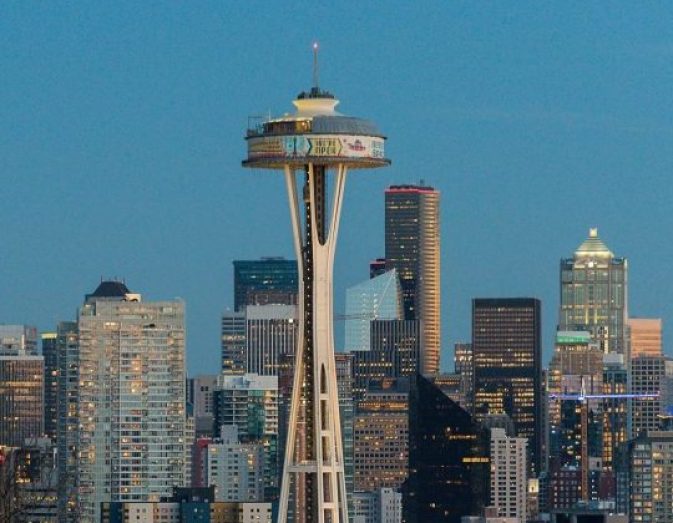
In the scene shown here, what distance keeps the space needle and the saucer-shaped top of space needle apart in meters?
0.03

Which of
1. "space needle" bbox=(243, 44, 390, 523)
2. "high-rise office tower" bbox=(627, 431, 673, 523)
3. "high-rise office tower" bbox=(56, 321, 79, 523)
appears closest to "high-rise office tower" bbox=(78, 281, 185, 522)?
"high-rise office tower" bbox=(56, 321, 79, 523)

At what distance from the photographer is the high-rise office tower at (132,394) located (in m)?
178

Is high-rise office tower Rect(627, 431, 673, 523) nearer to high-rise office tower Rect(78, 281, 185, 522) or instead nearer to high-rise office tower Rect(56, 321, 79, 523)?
high-rise office tower Rect(78, 281, 185, 522)

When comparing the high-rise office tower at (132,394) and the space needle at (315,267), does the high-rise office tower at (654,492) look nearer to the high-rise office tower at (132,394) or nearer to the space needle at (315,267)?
the high-rise office tower at (132,394)

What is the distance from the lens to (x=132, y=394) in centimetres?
18188

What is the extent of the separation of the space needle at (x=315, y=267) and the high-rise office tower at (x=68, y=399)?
57.9 metres

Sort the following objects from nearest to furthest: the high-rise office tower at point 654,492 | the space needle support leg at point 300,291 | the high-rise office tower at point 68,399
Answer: the space needle support leg at point 300,291
the high-rise office tower at point 68,399
the high-rise office tower at point 654,492

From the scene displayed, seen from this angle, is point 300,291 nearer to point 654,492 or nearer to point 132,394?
point 132,394

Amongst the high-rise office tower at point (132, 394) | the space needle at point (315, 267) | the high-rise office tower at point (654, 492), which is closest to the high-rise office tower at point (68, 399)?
the high-rise office tower at point (132, 394)

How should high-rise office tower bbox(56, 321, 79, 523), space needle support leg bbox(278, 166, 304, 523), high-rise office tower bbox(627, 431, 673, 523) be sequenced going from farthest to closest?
1. high-rise office tower bbox(627, 431, 673, 523)
2. high-rise office tower bbox(56, 321, 79, 523)
3. space needle support leg bbox(278, 166, 304, 523)

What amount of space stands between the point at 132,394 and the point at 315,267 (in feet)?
249

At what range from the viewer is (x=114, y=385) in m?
184

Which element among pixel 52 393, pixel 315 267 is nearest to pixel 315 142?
pixel 315 267

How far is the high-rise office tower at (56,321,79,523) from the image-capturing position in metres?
175
